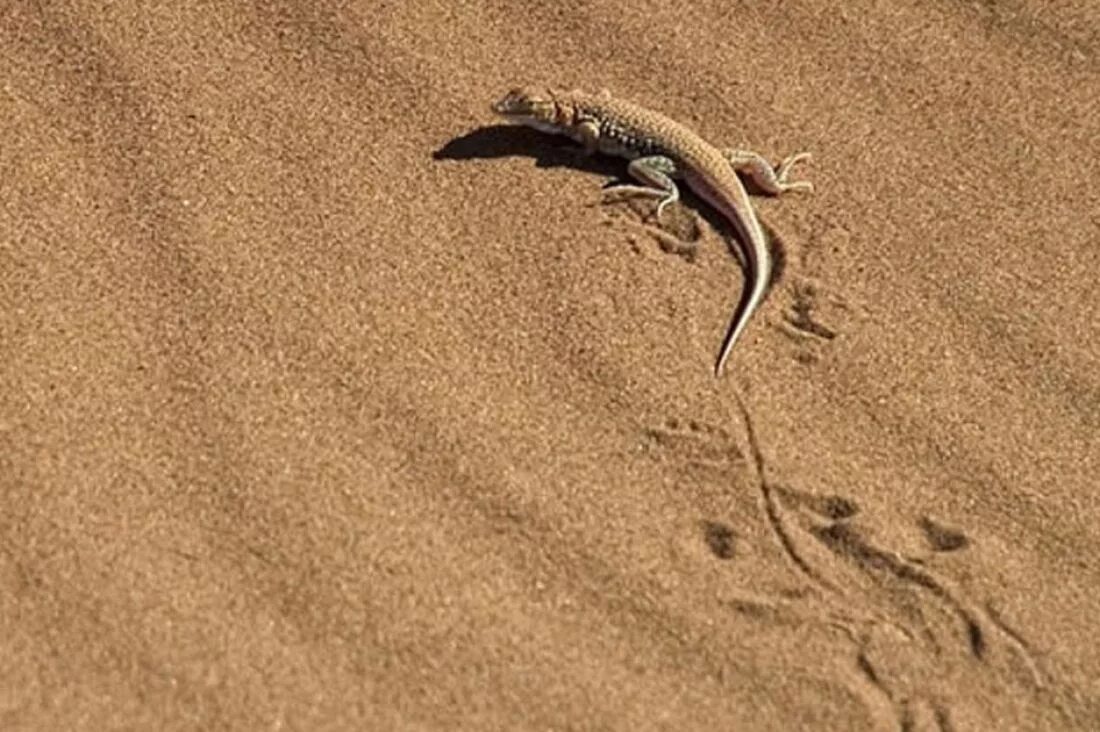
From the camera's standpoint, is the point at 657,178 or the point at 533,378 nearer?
the point at 533,378

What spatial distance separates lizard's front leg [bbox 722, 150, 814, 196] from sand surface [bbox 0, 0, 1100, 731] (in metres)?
0.07

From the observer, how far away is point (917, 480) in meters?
4.27

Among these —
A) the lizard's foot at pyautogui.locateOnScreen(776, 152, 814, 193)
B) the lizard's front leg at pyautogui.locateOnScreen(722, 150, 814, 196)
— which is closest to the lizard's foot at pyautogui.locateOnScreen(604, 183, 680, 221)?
the lizard's front leg at pyautogui.locateOnScreen(722, 150, 814, 196)

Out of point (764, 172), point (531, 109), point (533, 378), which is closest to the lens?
point (533, 378)

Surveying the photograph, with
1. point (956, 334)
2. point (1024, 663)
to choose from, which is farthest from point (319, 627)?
point (956, 334)

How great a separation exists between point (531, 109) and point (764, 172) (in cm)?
70

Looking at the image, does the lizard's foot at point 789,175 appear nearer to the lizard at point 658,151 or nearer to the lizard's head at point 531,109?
the lizard at point 658,151

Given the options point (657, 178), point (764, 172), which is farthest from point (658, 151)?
point (764, 172)

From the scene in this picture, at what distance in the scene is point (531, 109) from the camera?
4969 millimetres

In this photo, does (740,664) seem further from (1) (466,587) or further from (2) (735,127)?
(2) (735,127)

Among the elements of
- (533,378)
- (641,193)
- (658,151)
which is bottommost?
(533,378)

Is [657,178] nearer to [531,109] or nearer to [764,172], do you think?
[764,172]

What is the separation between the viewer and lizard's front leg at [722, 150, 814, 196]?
4.86 metres

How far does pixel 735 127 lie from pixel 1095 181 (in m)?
1.06
